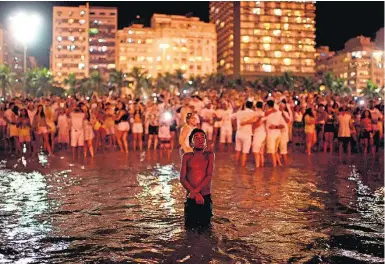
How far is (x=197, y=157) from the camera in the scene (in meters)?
6.63

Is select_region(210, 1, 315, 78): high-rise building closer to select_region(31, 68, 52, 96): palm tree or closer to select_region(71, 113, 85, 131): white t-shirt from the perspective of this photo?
select_region(31, 68, 52, 96): palm tree

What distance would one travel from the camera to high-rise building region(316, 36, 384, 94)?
138125 mm

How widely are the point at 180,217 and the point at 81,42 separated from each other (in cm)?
13430

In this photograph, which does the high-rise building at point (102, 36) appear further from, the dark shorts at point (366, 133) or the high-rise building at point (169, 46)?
the dark shorts at point (366, 133)

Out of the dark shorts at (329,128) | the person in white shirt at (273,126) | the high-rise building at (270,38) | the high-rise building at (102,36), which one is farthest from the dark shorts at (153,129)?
the high-rise building at (102,36)

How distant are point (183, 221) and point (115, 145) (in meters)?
11.6

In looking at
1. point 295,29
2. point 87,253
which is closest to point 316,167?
point 87,253

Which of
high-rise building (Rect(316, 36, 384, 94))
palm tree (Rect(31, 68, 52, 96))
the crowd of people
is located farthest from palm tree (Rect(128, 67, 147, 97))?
the crowd of people

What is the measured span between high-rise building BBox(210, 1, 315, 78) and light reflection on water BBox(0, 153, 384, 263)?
131750mm

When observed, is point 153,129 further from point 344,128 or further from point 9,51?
point 9,51

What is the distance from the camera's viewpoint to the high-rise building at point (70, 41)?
134m

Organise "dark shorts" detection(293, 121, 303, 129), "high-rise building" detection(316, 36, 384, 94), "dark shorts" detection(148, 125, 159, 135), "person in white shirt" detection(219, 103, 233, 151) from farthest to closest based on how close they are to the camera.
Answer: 1. "high-rise building" detection(316, 36, 384, 94)
2. "dark shorts" detection(293, 121, 303, 129)
3. "person in white shirt" detection(219, 103, 233, 151)
4. "dark shorts" detection(148, 125, 159, 135)

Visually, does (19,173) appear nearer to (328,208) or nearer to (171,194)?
(171,194)

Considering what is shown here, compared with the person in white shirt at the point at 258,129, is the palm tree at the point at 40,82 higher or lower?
higher
